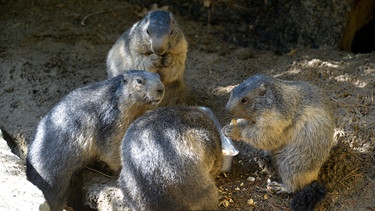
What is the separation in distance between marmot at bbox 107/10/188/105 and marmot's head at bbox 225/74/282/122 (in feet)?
4.97

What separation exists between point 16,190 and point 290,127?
3.23 m

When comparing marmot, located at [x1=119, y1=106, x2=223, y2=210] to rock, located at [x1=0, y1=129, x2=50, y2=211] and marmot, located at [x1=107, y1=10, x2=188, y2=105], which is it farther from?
marmot, located at [x1=107, y1=10, x2=188, y2=105]

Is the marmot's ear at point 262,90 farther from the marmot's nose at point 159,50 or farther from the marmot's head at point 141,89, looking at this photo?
the marmot's nose at point 159,50

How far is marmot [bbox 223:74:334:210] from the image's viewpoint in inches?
267

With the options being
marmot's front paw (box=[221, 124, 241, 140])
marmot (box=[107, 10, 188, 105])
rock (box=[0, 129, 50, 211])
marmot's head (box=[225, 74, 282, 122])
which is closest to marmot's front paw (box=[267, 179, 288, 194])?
marmot's front paw (box=[221, 124, 241, 140])

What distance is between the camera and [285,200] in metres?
6.97

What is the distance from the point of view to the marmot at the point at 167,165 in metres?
6.19

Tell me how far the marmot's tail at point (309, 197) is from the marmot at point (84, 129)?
82.7 inches

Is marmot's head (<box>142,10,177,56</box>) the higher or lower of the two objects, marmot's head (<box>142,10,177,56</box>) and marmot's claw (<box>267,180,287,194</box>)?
the higher

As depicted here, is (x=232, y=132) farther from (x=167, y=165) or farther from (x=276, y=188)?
(x=167, y=165)

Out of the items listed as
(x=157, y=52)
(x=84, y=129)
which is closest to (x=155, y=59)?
(x=157, y=52)

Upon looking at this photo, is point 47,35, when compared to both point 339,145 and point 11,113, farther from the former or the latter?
point 339,145

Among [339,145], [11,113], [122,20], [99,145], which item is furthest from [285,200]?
[122,20]

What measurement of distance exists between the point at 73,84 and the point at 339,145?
4.33 m
